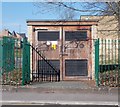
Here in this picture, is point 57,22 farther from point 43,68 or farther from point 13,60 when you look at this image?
point 13,60

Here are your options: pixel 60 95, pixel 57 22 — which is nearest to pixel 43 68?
pixel 57 22

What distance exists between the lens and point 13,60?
1555 cm

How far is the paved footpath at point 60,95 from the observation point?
11.7 m

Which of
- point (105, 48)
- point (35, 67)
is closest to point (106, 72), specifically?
point (105, 48)

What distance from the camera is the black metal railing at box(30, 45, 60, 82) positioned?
16.9 metres

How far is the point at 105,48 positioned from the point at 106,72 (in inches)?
43.4

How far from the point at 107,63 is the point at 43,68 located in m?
2.87

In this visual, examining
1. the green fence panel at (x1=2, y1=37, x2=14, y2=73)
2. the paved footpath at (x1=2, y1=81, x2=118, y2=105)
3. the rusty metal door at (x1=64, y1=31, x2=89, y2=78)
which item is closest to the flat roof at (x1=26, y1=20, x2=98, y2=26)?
the rusty metal door at (x1=64, y1=31, x2=89, y2=78)

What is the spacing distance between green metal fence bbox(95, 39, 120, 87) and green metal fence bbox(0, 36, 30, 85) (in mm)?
2915

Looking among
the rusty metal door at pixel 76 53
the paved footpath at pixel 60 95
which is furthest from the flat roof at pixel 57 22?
the paved footpath at pixel 60 95

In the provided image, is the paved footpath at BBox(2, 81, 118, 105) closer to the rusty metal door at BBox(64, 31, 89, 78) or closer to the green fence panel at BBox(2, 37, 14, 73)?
the green fence panel at BBox(2, 37, 14, 73)

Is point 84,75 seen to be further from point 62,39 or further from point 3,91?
point 3,91

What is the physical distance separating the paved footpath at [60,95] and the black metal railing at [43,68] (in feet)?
7.71

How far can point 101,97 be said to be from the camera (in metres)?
12.9
